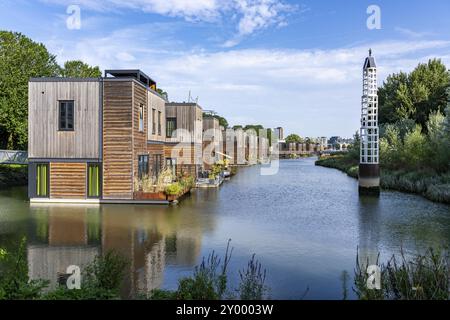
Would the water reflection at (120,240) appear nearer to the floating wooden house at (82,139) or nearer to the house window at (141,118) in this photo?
the floating wooden house at (82,139)

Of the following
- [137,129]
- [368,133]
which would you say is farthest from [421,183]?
[137,129]

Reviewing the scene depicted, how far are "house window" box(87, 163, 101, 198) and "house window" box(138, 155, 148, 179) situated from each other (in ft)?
8.02

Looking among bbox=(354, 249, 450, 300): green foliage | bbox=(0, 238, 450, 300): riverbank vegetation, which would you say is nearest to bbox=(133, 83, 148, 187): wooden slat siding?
bbox=(0, 238, 450, 300): riverbank vegetation

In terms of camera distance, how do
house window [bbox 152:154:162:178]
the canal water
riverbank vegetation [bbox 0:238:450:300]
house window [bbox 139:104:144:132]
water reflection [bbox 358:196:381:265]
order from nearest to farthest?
1. riverbank vegetation [bbox 0:238:450:300]
2. the canal water
3. water reflection [bbox 358:196:381:265]
4. house window [bbox 139:104:144:132]
5. house window [bbox 152:154:162:178]

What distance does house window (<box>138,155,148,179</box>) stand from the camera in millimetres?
23527

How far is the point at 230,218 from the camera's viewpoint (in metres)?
17.9

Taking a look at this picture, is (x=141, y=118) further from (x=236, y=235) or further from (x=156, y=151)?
(x=236, y=235)

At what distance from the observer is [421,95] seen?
5044 cm

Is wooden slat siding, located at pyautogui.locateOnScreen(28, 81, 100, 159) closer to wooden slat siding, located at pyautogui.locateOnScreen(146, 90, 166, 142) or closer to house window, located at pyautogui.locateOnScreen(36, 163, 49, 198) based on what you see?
house window, located at pyautogui.locateOnScreen(36, 163, 49, 198)

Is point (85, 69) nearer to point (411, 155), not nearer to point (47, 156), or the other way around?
point (47, 156)

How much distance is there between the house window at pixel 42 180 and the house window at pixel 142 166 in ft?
16.4

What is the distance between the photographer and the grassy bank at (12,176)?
3247 cm

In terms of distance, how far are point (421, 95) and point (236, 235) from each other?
44.8 m
